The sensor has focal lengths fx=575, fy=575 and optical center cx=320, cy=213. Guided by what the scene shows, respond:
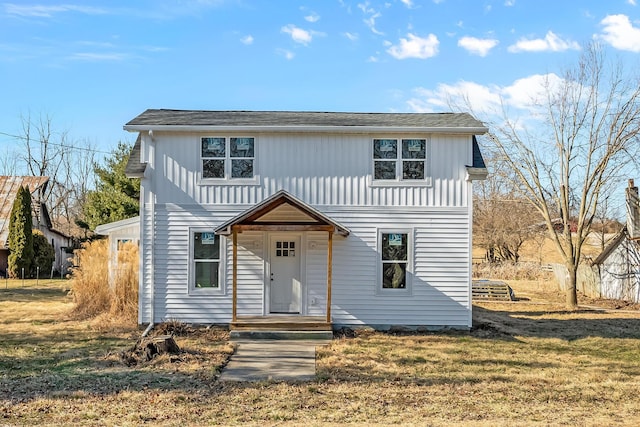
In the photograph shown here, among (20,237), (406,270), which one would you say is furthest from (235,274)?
(20,237)

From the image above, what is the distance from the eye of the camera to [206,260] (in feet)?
46.1

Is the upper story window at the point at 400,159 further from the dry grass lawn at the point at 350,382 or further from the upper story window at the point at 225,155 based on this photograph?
the dry grass lawn at the point at 350,382

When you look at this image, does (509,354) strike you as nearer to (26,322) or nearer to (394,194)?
(394,194)

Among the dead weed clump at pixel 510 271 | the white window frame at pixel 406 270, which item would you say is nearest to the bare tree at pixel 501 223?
the dead weed clump at pixel 510 271

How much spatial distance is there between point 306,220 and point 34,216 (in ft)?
82.7

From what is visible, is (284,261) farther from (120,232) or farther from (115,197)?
(115,197)

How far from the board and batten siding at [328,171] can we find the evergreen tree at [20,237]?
19.7 m

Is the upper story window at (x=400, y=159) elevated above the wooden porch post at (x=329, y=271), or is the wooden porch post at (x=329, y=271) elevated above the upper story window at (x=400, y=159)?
the upper story window at (x=400, y=159)

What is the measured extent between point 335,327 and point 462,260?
11.5 feet

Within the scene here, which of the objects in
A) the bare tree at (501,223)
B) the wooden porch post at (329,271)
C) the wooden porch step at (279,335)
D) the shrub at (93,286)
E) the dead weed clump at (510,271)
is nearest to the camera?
the wooden porch step at (279,335)

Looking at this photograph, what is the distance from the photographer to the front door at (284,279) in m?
14.2

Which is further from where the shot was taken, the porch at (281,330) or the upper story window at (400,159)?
the upper story window at (400,159)

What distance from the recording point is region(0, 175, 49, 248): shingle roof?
30756mm

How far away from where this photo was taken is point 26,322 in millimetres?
15266
